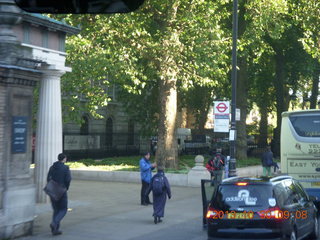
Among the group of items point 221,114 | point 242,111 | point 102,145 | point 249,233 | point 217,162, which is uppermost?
point 242,111

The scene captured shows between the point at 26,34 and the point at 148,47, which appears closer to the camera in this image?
the point at 26,34

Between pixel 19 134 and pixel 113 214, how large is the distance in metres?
4.77

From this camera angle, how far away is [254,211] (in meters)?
9.94

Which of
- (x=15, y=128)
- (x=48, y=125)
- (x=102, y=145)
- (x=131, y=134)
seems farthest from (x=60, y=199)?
(x=131, y=134)

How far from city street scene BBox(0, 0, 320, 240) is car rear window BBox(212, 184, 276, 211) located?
0.02 meters

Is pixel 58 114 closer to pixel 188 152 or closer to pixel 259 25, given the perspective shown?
pixel 259 25

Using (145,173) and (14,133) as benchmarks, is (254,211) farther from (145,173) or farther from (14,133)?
(145,173)

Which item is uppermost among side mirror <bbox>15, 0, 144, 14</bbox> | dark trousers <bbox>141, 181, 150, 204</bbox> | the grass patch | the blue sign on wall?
side mirror <bbox>15, 0, 144, 14</bbox>

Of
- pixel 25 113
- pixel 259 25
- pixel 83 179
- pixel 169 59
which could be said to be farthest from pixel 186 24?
pixel 25 113

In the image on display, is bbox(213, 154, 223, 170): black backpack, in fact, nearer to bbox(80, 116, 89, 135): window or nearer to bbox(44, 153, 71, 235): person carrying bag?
bbox(44, 153, 71, 235): person carrying bag

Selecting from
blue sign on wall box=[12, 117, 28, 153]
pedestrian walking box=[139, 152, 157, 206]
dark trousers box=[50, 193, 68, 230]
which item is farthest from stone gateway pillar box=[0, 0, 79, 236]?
pedestrian walking box=[139, 152, 157, 206]

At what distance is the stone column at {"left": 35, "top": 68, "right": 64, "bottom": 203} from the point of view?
56.1 ft

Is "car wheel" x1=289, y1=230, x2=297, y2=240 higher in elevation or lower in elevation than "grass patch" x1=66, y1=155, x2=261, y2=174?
lower

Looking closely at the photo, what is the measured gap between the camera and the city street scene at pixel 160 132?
409 inches
